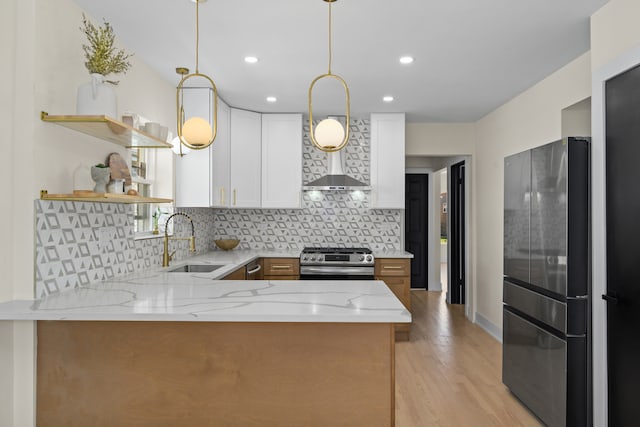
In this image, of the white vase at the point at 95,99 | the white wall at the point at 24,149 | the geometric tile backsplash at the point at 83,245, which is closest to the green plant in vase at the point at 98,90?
the white vase at the point at 95,99

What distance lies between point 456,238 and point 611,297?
13.9ft

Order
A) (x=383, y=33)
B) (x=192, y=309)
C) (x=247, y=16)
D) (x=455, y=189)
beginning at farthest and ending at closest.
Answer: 1. (x=455, y=189)
2. (x=383, y=33)
3. (x=247, y=16)
4. (x=192, y=309)

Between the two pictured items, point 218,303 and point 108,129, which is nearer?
point 218,303

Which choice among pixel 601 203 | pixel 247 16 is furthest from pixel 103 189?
pixel 601 203

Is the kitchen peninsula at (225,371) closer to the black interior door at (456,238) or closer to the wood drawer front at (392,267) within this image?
the wood drawer front at (392,267)

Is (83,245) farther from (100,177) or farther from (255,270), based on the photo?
(255,270)

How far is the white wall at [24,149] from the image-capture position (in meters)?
1.99

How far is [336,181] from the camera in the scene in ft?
15.9

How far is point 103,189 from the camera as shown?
7.59ft

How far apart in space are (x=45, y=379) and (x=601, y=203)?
9.71 feet

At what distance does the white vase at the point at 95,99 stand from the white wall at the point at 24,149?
0.16m

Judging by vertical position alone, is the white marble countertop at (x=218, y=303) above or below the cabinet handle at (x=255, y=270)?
above

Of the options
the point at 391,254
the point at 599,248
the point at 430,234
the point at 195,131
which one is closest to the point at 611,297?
the point at 599,248

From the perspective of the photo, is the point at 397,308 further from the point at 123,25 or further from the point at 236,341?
the point at 123,25
